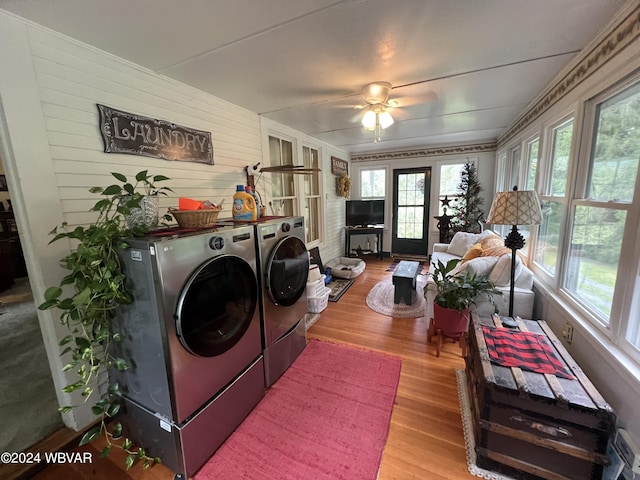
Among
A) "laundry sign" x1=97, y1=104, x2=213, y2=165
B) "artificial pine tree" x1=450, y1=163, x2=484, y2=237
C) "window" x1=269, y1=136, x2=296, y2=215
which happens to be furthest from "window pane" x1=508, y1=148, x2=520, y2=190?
"laundry sign" x1=97, y1=104, x2=213, y2=165

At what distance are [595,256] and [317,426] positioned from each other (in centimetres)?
206

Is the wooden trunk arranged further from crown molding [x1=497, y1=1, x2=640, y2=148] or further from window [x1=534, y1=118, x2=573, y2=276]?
crown molding [x1=497, y1=1, x2=640, y2=148]

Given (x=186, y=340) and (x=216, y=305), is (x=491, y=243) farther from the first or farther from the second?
(x=186, y=340)

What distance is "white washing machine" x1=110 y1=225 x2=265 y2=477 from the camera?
114cm

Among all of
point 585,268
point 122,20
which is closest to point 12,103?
point 122,20

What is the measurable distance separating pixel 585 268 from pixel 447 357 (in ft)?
3.86

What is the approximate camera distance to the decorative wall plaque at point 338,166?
15.3 ft

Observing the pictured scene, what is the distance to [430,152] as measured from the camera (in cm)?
489

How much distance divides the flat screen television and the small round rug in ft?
5.96

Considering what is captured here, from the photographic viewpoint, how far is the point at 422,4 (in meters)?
1.21

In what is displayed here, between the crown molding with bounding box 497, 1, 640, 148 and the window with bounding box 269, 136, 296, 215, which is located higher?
the crown molding with bounding box 497, 1, 640, 148

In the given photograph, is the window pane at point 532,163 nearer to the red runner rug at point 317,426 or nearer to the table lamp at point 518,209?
the table lamp at point 518,209

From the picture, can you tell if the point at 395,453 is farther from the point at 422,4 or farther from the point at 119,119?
the point at 119,119

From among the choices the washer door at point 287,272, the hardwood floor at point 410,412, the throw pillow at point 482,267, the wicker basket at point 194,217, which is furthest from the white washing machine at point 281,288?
the throw pillow at point 482,267
